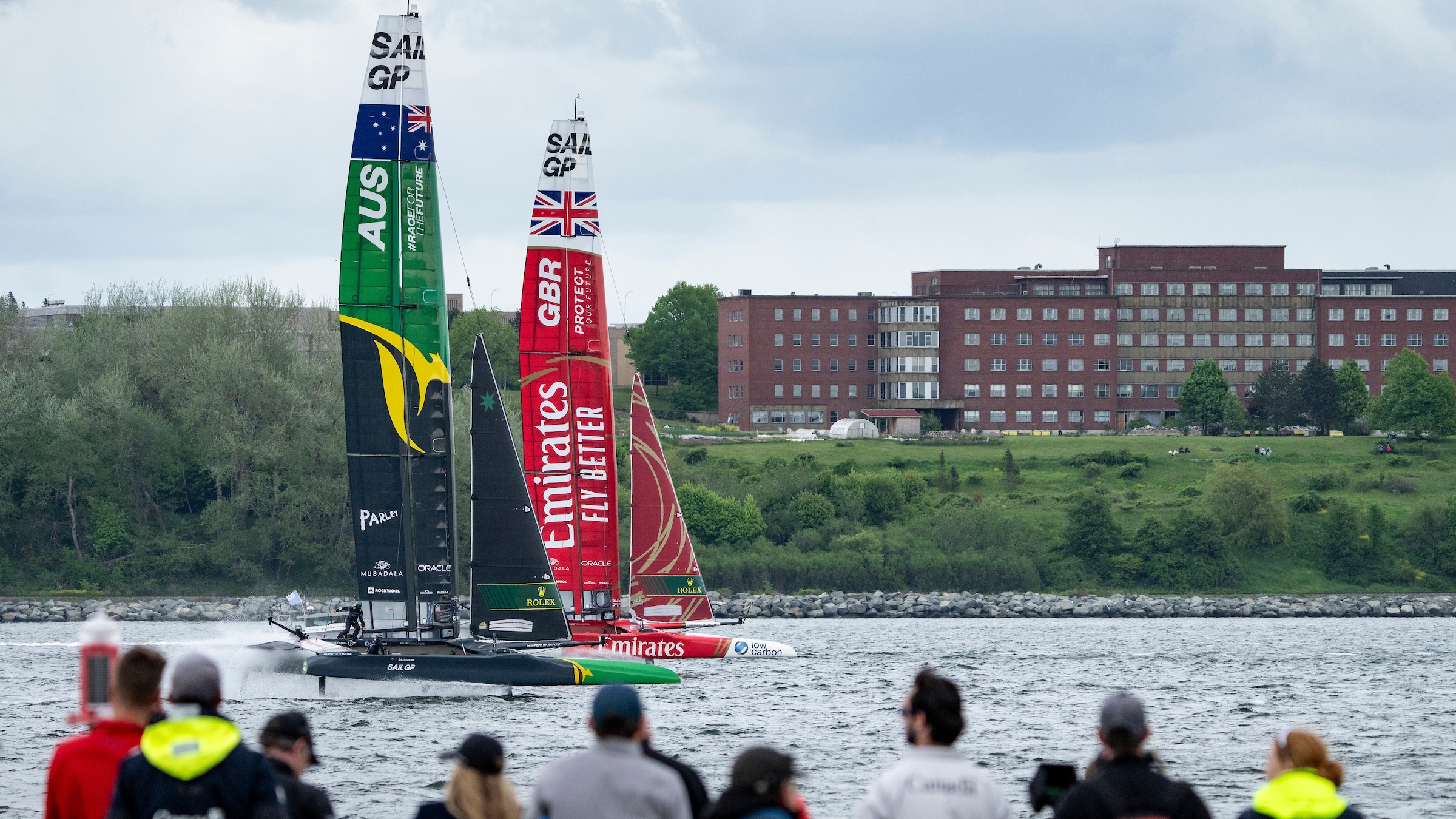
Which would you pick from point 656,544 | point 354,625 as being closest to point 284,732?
point 354,625

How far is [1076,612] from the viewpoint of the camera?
84125 mm

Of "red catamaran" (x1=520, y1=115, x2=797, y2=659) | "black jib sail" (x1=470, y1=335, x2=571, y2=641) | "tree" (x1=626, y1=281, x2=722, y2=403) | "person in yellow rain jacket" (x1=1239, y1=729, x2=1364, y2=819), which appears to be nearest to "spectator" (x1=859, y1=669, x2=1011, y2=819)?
"person in yellow rain jacket" (x1=1239, y1=729, x2=1364, y2=819)

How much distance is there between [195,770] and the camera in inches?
280

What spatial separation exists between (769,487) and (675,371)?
194 ft

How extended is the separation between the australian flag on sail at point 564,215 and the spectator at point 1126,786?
1231 inches

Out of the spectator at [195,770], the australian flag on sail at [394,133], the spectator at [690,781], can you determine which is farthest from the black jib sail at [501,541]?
the spectator at [195,770]

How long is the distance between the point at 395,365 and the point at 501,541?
3.74m

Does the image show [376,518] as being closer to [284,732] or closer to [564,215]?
[564,215]

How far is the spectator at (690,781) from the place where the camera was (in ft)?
25.6

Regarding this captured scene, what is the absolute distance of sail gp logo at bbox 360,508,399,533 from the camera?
31.0 metres

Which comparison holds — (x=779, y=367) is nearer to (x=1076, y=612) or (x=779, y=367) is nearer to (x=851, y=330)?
(x=851, y=330)

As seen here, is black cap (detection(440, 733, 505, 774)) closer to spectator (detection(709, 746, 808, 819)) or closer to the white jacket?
spectator (detection(709, 746, 808, 819))

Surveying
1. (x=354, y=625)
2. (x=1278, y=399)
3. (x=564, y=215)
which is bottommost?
(x=354, y=625)

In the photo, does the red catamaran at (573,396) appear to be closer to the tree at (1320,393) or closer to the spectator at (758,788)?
the spectator at (758,788)
